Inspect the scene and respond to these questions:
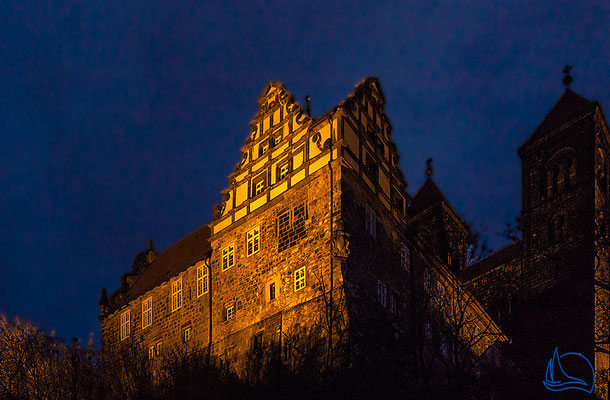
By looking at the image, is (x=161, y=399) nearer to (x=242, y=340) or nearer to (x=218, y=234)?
(x=242, y=340)

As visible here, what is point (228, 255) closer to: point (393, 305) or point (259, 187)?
point (259, 187)

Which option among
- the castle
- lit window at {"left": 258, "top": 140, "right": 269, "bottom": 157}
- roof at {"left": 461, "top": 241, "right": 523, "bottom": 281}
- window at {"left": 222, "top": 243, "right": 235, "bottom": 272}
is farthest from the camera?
roof at {"left": 461, "top": 241, "right": 523, "bottom": 281}

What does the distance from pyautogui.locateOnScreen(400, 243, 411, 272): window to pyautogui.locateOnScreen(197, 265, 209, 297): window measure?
861 centimetres

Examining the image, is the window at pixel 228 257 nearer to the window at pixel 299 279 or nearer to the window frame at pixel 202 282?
the window frame at pixel 202 282

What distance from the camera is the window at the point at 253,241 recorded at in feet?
113

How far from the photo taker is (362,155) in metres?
33.9

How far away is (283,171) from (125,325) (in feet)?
45.3

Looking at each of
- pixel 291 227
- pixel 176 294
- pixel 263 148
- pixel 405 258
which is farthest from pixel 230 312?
pixel 405 258

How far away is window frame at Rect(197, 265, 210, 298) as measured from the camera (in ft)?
121

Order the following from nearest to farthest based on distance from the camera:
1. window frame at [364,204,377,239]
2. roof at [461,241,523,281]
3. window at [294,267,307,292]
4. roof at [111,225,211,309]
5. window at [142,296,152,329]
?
window at [294,267,307,292]
window frame at [364,204,377,239]
roof at [111,225,211,309]
window at [142,296,152,329]
roof at [461,241,523,281]

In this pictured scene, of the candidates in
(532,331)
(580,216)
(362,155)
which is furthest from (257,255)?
(580,216)

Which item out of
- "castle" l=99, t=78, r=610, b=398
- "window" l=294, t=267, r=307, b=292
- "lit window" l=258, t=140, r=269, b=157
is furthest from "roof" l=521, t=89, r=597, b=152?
"window" l=294, t=267, r=307, b=292

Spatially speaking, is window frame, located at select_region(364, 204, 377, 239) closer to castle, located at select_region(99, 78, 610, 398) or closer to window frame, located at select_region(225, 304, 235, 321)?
castle, located at select_region(99, 78, 610, 398)

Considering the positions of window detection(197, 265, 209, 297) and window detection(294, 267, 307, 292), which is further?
window detection(197, 265, 209, 297)
